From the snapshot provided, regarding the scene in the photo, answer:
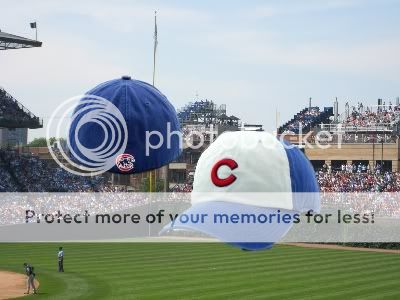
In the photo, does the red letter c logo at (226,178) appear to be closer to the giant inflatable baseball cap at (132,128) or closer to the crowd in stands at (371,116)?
the giant inflatable baseball cap at (132,128)

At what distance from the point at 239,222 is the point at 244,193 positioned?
163 mm

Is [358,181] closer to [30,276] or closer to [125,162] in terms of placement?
[30,276]

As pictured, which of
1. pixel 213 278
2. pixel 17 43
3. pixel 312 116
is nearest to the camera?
pixel 213 278

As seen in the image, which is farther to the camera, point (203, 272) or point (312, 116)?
point (312, 116)

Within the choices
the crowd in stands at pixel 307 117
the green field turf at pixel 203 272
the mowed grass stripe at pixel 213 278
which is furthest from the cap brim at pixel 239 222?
the crowd in stands at pixel 307 117

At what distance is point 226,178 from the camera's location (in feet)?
13.5

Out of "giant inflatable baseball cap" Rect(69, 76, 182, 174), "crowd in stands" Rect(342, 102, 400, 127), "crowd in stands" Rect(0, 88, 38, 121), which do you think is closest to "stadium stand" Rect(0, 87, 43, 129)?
"crowd in stands" Rect(0, 88, 38, 121)

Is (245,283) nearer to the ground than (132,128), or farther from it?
nearer to the ground

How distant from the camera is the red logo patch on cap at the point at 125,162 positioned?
174 inches

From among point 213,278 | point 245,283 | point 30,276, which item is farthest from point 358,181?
point 30,276

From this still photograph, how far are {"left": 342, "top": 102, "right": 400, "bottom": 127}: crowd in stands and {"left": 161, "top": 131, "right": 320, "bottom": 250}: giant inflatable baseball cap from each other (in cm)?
5729

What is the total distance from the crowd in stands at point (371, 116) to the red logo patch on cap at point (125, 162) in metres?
57.2

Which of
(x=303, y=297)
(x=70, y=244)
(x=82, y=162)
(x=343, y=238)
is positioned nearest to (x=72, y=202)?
(x=70, y=244)

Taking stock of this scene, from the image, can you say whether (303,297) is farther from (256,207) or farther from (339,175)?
(339,175)
